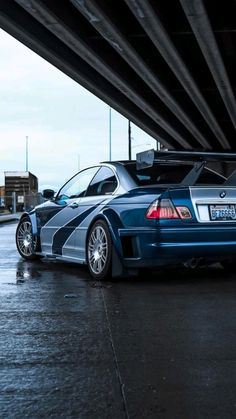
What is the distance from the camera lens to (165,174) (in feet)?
23.8

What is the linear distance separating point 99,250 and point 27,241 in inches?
105

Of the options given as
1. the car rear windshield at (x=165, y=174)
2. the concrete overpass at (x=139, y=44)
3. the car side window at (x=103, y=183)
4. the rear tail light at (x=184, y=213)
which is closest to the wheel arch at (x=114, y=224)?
the car side window at (x=103, y=183)

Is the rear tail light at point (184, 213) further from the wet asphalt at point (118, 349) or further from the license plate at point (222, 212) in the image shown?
the wet asphalt at point (118, 349)

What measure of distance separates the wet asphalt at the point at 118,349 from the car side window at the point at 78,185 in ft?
5.51

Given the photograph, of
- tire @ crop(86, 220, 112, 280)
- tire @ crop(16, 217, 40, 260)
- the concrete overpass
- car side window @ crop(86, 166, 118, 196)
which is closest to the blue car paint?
tire @ crop(86, 220, 112, 280)

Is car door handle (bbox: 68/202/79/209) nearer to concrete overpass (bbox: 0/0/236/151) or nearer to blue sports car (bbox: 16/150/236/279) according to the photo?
blue sports car (bbox: 16/150/236/279)

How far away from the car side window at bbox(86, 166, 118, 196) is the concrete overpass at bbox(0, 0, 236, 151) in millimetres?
8106

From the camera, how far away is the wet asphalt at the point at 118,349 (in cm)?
304

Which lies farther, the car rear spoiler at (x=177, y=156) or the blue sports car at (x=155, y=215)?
the car rear spoiler at (x=177, y=156)

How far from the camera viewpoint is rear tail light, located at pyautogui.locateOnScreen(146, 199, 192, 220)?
641 cm

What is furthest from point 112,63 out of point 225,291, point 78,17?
point 225,291

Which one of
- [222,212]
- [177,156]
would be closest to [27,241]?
[177,156]

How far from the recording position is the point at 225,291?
618cm

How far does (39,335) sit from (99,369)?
93 centimetres
